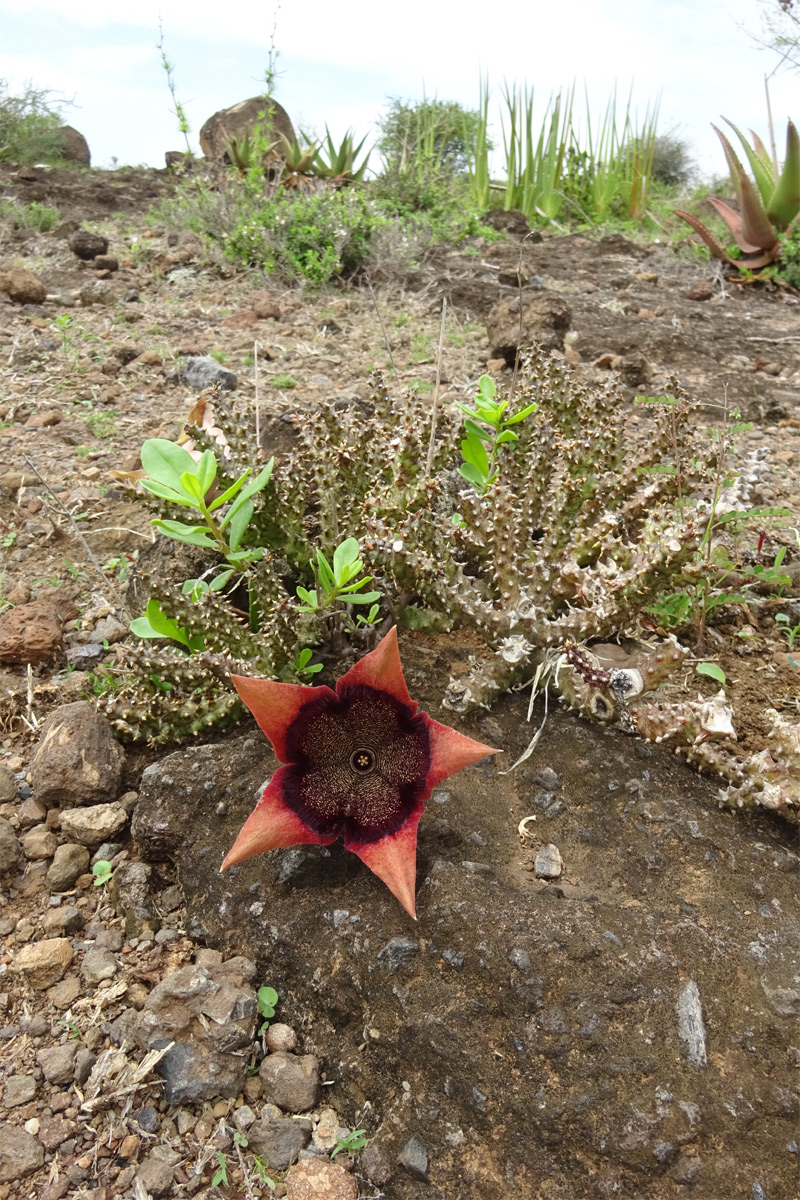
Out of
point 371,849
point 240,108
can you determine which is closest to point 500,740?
point 371,849

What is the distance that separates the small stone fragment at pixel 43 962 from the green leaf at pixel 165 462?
3.39 ft

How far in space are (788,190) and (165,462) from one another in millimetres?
7750

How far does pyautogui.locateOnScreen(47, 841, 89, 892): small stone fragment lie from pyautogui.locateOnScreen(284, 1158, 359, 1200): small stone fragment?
0.88 meters

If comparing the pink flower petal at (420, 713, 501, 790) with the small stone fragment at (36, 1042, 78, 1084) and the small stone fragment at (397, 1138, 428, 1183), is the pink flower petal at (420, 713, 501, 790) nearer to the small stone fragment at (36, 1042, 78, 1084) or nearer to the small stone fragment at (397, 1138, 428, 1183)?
the small stone fragment at (397, 1138, 428, 1183)

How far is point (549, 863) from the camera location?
1.75m

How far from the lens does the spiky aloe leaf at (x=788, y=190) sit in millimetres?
7199

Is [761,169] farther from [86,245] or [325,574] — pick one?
[325,574]

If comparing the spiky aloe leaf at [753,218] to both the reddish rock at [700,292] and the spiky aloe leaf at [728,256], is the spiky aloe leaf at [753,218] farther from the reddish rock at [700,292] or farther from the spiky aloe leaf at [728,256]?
the reddish rock at [700,292]

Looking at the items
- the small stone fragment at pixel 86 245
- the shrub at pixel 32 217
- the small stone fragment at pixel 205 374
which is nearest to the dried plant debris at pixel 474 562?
the small stone fragment at pixel 205 374

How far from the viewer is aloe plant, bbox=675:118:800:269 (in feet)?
24.3

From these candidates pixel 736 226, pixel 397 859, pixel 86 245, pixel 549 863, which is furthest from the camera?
pixel 736 226

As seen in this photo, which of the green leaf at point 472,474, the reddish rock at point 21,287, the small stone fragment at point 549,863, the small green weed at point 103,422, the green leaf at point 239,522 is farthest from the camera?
the reddish rock at point 21,287

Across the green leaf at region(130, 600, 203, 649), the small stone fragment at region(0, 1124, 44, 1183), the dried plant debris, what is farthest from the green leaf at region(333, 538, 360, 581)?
the small stone fragment at region(0, 1124, 44, 1183)

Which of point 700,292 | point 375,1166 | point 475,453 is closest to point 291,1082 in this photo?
point 375,1166
